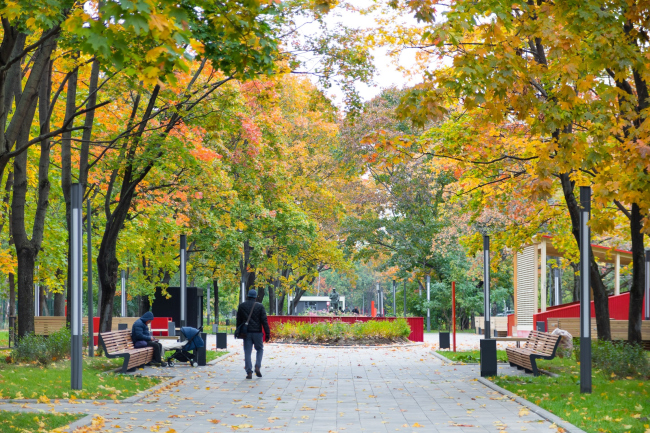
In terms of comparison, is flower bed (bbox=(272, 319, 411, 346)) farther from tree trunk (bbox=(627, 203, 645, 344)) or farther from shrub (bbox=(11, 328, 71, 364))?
tree trunk (bbox=(627, 203, 645, 344))

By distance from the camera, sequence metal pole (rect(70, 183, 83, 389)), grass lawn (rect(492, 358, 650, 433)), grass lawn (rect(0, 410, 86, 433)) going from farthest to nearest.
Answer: metal pole (rect(70, 183, 83, 389)) < grass lawn (rect(492, 358, 650, 433)) < grass lawn (rect(0, 410, 86, 433))

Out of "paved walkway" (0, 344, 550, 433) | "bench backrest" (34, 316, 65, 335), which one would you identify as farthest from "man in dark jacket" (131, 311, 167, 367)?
"bench backrest" (34, 316, 65, 335)

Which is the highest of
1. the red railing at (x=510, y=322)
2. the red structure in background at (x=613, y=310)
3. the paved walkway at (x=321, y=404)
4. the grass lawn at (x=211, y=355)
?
the red structure in background at (x=613, y=310)

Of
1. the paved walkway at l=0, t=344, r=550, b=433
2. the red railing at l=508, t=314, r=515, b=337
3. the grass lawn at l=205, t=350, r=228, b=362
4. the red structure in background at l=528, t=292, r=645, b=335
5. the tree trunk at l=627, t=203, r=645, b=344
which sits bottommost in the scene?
the red railing at l=508, t=314, r=515, b=337

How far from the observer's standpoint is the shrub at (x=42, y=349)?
1504 cm

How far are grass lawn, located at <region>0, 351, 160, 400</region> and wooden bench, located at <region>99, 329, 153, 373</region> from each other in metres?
0.44

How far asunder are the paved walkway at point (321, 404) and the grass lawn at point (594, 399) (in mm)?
445

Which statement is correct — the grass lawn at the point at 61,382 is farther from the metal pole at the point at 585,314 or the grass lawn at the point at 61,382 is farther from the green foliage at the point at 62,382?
the metal pole at the point at 585,314

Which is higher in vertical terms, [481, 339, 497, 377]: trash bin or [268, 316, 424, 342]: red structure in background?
[481, 339, 497, 377]: trash bin

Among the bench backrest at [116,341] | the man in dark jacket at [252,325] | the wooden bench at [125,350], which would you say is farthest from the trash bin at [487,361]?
the bench backrest at [116,341]

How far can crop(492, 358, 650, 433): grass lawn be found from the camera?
855cm

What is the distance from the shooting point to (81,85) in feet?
71.1

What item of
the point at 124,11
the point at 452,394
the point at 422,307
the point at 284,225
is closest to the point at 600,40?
the point at 452,394

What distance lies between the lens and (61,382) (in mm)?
12258
